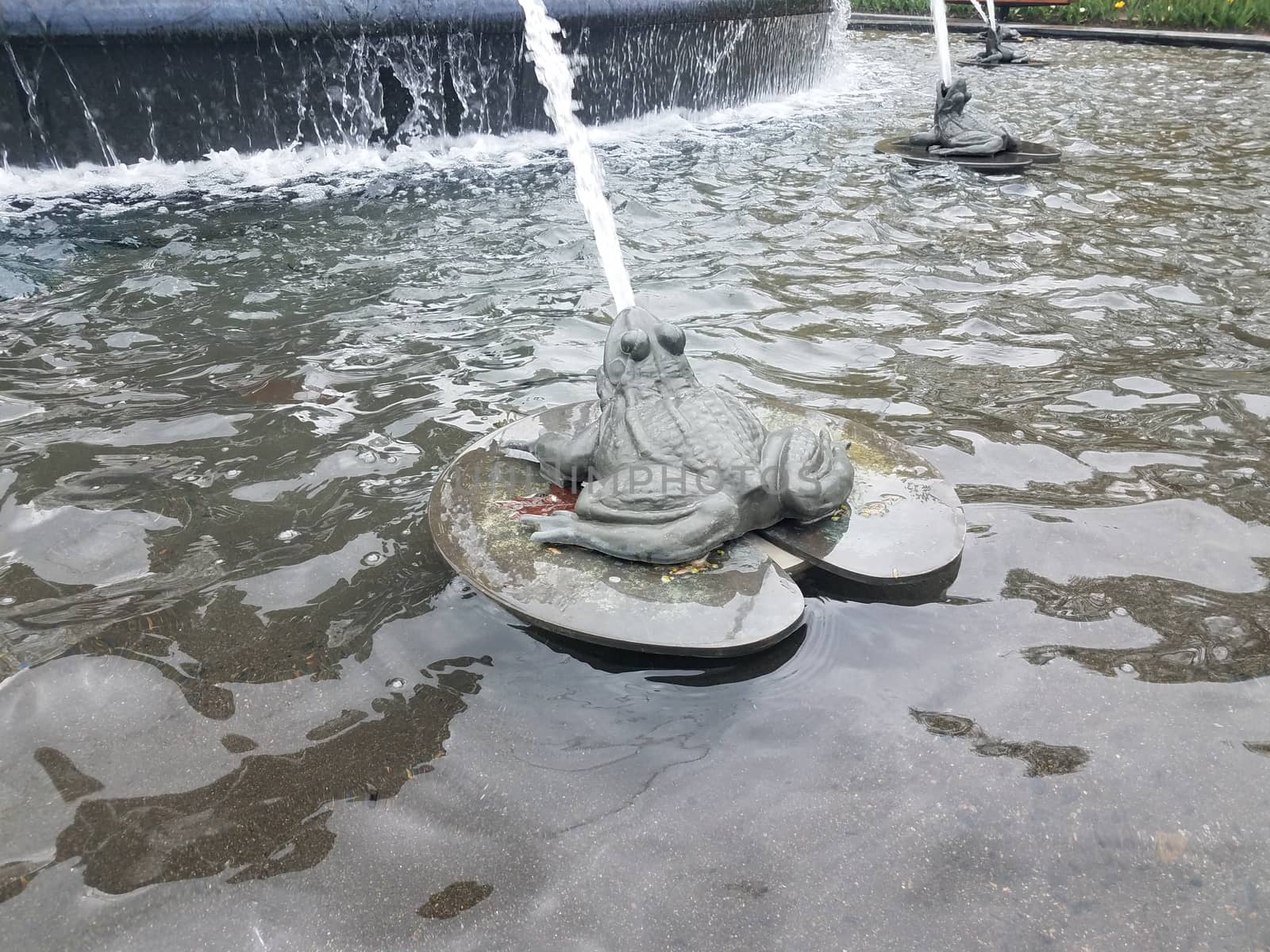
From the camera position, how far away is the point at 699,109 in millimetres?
12008

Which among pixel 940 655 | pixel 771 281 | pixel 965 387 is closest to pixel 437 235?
pixel 771 281

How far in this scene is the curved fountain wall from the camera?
768 cm

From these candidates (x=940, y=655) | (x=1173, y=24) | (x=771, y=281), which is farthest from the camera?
(x=1173, y=24)

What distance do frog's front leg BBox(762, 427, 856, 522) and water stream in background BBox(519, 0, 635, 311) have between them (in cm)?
294

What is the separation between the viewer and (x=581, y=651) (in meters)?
2.91

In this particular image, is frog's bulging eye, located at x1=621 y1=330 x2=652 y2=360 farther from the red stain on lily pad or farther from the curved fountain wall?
the curved fountain wall

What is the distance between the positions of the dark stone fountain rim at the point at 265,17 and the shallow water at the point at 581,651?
219 cm

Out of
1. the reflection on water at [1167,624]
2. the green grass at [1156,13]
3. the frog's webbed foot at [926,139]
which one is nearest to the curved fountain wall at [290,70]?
the frog's webbed foot at [926,139]

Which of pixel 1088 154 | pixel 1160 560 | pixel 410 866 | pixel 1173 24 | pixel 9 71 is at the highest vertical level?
pixel 1173 24

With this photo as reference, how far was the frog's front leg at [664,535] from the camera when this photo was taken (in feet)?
9.41

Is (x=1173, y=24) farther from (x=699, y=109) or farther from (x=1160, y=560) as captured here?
(x=1160, y=560)

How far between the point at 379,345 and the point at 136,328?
4.82ft

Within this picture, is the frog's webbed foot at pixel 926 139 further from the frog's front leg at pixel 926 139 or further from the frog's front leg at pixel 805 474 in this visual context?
the frog's front leg at pixel 805 474

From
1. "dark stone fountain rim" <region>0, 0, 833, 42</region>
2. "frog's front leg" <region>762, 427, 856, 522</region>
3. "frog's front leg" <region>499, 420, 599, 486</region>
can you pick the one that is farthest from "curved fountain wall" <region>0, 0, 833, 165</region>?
"frog's front leg" <region>762, 427, 856, 522</region>
